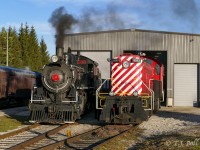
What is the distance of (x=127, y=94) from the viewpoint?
55.1 ft

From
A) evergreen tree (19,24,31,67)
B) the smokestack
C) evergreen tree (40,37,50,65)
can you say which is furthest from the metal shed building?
evergreen tree (40,37,50,65)

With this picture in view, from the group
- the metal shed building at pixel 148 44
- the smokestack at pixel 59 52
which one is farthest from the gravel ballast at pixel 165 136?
the metal shed building at pixel 148 44

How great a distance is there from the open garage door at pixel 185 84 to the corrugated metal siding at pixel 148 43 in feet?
2.60

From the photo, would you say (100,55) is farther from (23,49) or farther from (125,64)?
(23,49)

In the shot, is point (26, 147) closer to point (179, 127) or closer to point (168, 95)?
point (179, 127)

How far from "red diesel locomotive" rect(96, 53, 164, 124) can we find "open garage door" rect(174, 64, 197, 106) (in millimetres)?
14139

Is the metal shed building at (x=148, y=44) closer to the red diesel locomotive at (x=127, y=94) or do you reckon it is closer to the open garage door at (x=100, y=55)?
the open garage door at (x=100, y=55)

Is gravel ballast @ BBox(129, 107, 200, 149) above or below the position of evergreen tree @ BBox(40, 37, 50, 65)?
below

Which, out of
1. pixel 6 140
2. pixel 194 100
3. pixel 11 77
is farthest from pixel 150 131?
pixel 194 100

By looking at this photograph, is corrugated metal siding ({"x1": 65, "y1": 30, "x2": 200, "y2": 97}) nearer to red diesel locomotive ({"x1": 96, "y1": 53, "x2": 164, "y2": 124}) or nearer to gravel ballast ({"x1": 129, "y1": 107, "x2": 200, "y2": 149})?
red diesel locomotive ({"x1": 96, "y1": 53, "x2": 164, "y2": 124})

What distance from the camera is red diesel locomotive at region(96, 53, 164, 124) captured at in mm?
15609

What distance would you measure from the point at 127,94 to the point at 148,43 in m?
15.4

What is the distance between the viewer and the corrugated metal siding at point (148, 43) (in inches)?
1238

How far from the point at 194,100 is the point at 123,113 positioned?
1827cm
